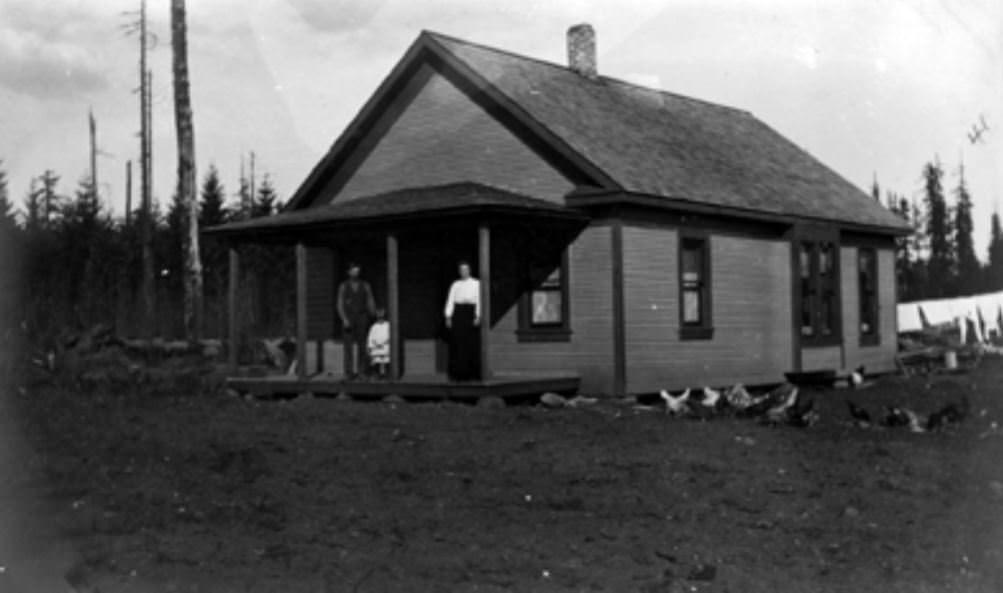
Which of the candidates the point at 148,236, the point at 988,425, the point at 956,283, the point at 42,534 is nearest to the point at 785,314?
the point at 988,425

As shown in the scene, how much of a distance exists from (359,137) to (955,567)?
14.6 m

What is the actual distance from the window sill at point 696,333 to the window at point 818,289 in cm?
337

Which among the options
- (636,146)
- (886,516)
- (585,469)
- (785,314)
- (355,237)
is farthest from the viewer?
(785,314)

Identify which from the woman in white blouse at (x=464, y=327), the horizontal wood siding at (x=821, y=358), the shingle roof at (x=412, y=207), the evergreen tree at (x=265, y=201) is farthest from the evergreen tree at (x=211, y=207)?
the woman in white blouse at (x=464, y=327)

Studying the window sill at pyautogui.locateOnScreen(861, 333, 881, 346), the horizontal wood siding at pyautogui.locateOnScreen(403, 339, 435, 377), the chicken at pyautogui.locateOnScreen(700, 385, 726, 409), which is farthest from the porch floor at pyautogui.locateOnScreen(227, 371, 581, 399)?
the window sill at pyautogui.locateOnScreen(861, 333, 881, 346)

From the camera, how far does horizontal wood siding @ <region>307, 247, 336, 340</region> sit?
66.8 feet

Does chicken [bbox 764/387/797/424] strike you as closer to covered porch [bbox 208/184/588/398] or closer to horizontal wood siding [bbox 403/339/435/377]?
covered porch [bbox 208/184/588/398]

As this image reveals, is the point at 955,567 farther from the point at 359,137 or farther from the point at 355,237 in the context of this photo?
the point at 359,137

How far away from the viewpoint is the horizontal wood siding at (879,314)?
2344 cm

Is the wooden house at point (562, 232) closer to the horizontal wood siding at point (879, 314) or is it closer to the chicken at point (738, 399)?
the horizontal wood siding at point (879, 314)

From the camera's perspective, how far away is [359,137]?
20078 mm

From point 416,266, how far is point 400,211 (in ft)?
10.1

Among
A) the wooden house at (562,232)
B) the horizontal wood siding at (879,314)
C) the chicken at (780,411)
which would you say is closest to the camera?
the chicken at (780,411)

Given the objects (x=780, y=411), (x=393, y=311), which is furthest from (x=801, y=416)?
(x=393, y=311)
